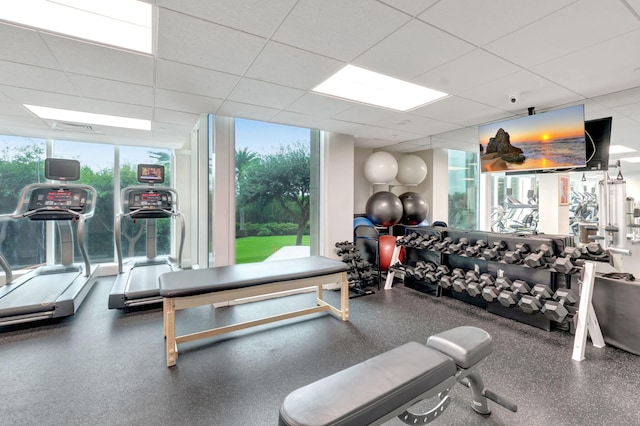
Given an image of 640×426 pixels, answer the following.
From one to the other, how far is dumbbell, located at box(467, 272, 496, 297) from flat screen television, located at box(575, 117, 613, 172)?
1.78 metres

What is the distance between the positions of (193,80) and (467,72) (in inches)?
96.7

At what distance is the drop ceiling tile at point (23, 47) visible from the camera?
6.37 ft

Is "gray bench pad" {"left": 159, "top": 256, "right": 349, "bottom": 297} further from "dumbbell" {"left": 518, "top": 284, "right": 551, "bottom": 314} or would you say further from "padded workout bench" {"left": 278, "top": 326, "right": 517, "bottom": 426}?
"dumbbell" {"left": 518, "top": 284, "right": 551, "bottom": 314}

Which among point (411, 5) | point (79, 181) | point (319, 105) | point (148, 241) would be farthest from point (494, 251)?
point (79, 181)

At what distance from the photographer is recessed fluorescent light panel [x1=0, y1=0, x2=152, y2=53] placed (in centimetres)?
177

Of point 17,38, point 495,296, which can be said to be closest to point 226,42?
point 17,38

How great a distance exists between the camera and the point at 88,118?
13.3 ft

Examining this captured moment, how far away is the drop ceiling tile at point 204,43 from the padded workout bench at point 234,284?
1845 mm

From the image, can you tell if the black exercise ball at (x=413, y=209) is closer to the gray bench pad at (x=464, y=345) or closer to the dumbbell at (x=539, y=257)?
the dumbbell at (x=539, y=257)

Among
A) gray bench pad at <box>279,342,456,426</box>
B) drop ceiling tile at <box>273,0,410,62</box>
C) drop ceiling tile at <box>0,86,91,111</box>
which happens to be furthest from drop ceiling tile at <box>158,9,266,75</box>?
gray bench pad at <box>279,342,456,426</box>

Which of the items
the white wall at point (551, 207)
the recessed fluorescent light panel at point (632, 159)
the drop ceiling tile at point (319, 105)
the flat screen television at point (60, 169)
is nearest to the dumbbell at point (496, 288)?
the white wall at point (551, 207)

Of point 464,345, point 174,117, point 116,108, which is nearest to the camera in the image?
point 464,345

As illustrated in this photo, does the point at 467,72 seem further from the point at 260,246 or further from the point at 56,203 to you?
the point at 56,203

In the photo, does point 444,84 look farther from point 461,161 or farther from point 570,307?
point 461,161
